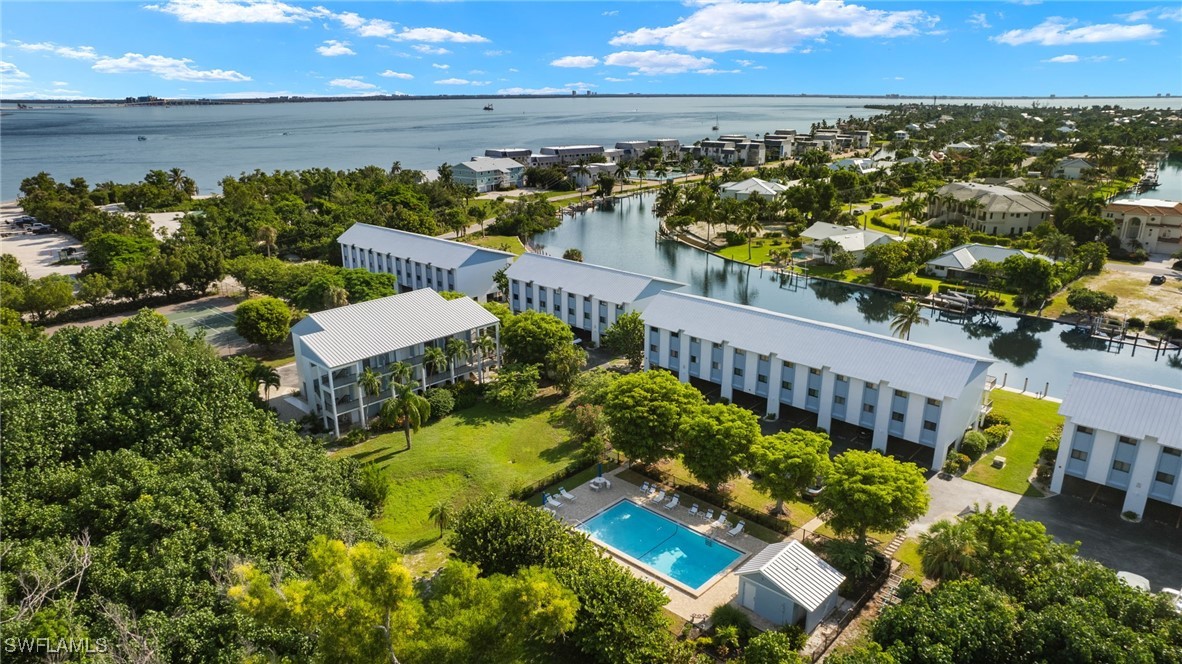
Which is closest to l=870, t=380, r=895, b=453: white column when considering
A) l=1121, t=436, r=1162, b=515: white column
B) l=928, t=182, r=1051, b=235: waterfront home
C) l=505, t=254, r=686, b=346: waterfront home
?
l=1121, t=436, r=1162, b=515: white column

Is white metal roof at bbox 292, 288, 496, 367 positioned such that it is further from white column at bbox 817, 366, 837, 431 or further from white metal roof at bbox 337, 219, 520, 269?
white column at bbox 817, 366, 837, 431

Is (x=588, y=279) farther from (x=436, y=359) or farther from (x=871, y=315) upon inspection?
(x=871, y=315)

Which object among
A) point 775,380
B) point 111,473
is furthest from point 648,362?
point 111,473

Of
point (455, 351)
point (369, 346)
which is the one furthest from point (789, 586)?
point (369, 346)

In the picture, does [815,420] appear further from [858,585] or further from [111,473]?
[111,473]

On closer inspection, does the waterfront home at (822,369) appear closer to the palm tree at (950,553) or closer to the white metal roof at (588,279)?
the white metal roof at (588,279)

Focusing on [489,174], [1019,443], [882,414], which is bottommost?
[1019,443]
